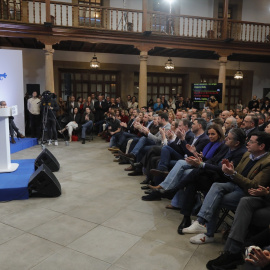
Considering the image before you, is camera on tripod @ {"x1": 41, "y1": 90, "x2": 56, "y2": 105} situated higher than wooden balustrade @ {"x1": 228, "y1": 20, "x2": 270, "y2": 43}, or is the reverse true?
wooden balustrade @ {"x1": 228, "y1": 20, "x2": 270, "y2": 43}

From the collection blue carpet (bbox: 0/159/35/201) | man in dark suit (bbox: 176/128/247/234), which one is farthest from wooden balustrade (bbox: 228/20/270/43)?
blue carpet (bbox: 0/159/35/201)

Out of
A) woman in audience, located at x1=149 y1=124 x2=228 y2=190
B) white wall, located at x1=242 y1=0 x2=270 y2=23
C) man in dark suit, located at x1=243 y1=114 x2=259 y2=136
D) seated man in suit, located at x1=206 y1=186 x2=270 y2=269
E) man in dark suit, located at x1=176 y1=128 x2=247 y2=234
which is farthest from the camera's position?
white wall, located at x1=242 y1=0 x2=270 y2=23

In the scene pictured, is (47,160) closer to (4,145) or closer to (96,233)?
(4,145)

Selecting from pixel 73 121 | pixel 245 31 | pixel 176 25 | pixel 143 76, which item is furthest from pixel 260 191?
pixel 176 25

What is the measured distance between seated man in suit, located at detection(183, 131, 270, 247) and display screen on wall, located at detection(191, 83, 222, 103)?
8094 millimetres

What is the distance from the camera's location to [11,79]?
8477 mm

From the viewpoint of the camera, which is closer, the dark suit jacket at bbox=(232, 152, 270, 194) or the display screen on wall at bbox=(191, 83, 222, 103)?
the dark suit jacket at bbox=(232, 152, 270, 194)

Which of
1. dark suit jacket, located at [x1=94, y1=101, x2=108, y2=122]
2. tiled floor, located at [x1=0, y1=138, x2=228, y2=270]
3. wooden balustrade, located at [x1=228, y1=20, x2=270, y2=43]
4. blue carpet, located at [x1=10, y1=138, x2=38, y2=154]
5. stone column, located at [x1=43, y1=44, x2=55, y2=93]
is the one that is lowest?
tiled floor, located at [x1=0, y1=138, x2=228, y2=270]

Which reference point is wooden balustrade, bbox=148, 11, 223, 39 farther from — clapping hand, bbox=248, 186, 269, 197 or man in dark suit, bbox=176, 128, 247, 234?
clapping hand, bbox=248, 186, 269, 197

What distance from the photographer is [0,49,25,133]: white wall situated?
8.34 metres

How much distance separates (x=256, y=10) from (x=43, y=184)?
13.8 metres

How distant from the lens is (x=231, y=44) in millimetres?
10961

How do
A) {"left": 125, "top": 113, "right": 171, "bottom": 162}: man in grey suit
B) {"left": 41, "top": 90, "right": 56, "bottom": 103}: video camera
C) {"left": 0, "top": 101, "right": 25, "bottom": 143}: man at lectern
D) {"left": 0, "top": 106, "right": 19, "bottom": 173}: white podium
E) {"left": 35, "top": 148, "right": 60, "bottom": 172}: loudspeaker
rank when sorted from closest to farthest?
{"left": 0, "top": 106, "right": 19, "bottom": 173}: white podium, {"left": 125, "top": 113, "right": 171, "bottom": 162}: man in grey suit, {"left": 35, "top": 148, "right": 60, "bottom": 172}: loudspeaker, {"left": 0, "top": 101, "right": 25, "bottom": 143}: man at lectern, {"left": 41, "top": 90, "right": 56, "bottom": 103}: video camera

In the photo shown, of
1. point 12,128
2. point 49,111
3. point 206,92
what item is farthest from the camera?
point 206,92
